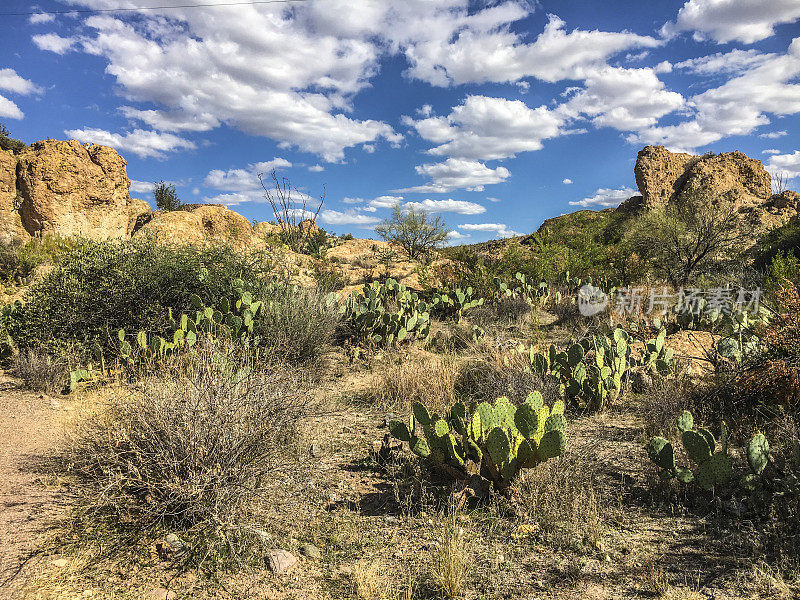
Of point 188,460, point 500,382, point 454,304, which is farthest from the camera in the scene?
point 454,304

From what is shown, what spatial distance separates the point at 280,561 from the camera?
2873 millimetres

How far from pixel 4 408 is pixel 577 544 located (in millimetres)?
6180

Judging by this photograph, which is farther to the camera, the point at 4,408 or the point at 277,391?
the point at 4,408

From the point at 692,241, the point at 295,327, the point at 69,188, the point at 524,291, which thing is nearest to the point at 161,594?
the point at 295,327

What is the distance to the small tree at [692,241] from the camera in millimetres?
13680

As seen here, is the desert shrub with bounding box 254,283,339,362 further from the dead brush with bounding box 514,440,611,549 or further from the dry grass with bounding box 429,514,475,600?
the dry grass with bounding box 429,514,475,600

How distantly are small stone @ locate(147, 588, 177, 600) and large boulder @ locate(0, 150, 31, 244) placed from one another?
698 inches

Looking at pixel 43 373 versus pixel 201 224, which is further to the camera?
pixel 201 224

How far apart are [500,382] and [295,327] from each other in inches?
133

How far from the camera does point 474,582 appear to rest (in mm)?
2725

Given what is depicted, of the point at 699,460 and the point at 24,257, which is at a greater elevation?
the point at 24,257

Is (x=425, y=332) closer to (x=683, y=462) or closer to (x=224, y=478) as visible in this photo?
(x=683, y=462)

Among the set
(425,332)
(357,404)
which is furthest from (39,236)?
(357,404)

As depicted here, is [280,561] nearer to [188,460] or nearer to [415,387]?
[188,460]
